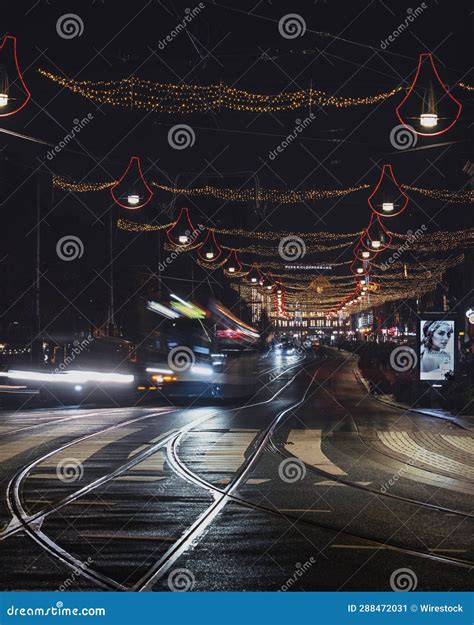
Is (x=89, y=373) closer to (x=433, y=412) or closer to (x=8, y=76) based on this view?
(x=433, y=412)

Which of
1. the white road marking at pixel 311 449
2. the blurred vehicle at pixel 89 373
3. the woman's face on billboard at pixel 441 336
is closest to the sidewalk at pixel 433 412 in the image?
the woman's face on billboard at pixel 441 336

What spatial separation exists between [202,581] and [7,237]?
128 feet

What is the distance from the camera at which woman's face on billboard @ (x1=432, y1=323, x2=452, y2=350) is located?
33.1 m

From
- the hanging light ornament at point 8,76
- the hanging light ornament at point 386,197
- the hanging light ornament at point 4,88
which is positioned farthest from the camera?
the hanging light ornament at point 386,197

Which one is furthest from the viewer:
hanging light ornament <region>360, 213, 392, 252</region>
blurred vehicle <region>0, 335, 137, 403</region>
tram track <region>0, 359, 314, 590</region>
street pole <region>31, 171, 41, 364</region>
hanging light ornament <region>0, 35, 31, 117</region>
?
hanging light ornament <region>360, 213, 392, 252</region>

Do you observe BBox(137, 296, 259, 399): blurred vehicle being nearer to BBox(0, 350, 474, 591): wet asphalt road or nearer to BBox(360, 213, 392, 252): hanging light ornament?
BBox(360, 213, 392, 252): hanging light ornament

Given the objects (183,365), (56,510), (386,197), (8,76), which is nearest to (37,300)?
(183,365)

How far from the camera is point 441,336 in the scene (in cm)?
3322

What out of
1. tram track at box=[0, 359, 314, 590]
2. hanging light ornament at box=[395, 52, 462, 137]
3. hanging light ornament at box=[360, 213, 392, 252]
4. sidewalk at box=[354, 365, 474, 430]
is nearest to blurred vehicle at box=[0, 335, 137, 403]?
sidewalk at box=[354, 365, 474, 430]

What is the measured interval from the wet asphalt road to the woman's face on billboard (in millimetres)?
9357

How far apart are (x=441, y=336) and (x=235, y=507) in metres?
22.0

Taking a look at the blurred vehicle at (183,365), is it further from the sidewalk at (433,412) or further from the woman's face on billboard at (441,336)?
the woman's face on billboard at (441,336)

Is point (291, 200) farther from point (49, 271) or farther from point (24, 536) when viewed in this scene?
point (24, 536)

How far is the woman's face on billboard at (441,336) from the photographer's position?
3312 cm
